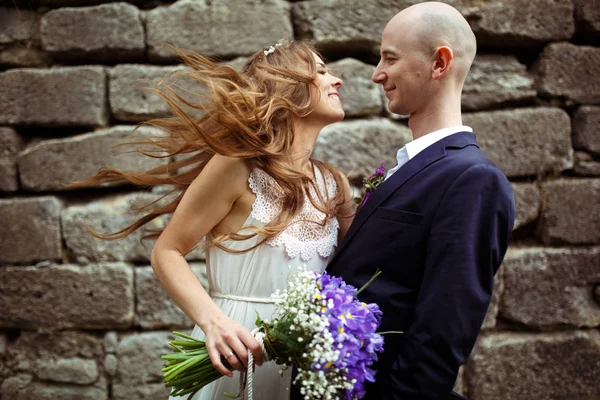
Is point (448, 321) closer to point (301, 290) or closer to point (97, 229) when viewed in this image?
point (301, 290)

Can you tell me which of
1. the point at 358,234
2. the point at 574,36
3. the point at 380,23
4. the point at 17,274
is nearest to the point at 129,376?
the point at 17,274

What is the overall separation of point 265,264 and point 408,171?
62cm

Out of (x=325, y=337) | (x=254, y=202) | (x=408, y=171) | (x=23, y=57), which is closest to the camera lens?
(x=325, y=337)

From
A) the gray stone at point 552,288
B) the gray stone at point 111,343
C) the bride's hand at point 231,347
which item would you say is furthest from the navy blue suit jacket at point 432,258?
the gray stone at point 111,343

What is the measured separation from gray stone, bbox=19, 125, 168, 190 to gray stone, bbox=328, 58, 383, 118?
3.90 ft

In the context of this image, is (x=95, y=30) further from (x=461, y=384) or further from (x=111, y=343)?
(x=461, y=384)

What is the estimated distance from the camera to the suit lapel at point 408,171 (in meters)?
1.61

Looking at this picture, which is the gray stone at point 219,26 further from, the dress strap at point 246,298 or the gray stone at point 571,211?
the gray stone at point 571,211

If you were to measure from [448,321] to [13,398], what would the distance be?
2850 millimetres

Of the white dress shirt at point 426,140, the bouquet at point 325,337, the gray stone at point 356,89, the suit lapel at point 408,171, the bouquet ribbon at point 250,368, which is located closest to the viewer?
the bouquet at point 325,337

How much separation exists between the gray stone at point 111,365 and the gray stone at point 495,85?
8.67 feet

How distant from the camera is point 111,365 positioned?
9.93 ft

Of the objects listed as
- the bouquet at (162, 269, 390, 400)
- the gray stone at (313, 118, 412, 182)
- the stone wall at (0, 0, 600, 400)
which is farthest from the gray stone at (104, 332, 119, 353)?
the bouquet at (162, 269, 390, 400)

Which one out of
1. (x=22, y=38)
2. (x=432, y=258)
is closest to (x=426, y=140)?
(x=432, y=258)
